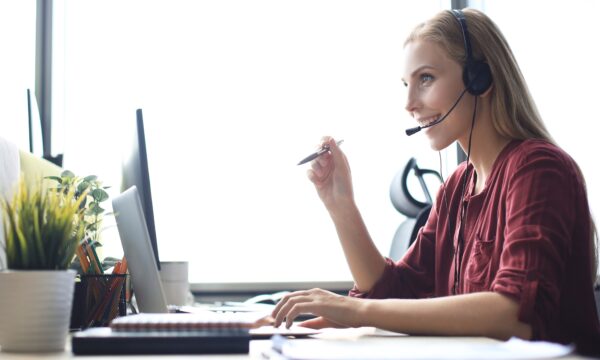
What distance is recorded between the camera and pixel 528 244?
1059 millimetres

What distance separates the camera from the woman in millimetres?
1000

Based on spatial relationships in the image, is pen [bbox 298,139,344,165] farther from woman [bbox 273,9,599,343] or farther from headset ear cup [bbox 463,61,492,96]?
headset ear cup [bbox 463,61,492,96]

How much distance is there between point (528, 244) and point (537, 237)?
0.02 metres

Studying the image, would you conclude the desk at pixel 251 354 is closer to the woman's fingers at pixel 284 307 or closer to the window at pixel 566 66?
the woman's fingers at pixel 284 307

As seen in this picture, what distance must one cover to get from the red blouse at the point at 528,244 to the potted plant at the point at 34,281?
62 centimetres

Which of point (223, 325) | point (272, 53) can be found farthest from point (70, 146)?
point (223, 325)

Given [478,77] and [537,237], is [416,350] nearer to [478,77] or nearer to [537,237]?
[537,237]

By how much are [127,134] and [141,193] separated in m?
0.23

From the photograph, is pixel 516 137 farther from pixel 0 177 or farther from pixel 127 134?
pixel 0 177

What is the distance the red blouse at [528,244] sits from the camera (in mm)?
1037

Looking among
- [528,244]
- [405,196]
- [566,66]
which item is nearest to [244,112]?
[405,196]

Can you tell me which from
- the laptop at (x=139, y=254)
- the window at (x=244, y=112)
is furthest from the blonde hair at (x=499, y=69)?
the window at (x=244, y=112)

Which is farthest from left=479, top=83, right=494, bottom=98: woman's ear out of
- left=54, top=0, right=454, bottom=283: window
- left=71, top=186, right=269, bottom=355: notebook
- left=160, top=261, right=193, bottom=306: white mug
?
left=54, top=0, right=454, bottom=283: window

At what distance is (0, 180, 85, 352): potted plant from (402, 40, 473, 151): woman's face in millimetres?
844
